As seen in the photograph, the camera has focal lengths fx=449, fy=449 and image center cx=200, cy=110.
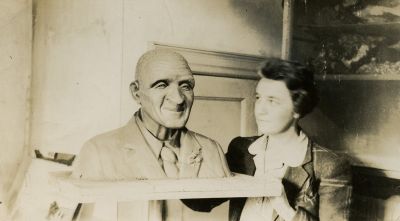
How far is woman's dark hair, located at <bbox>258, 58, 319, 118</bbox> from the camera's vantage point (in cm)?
101

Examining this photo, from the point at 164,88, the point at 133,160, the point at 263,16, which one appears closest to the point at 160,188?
the point at 133,160

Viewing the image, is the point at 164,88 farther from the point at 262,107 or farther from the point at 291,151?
the point at 291,151

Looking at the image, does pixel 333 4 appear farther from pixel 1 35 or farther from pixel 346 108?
pixel 1 35

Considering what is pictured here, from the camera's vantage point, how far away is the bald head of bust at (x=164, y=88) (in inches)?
33.7

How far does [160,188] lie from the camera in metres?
0.81

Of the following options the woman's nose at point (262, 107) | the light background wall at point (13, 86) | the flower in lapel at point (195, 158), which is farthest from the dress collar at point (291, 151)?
the light background wall at point (13, 86)

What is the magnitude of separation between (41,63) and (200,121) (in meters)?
0.40

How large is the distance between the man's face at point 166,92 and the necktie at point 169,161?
0.17 feet

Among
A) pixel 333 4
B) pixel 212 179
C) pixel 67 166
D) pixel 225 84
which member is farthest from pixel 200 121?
pixel 333 4

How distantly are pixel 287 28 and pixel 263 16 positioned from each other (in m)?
0.08

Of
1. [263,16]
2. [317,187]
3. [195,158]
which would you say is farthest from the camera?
[263,16]

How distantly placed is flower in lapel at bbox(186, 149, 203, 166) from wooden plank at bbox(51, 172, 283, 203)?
0.05 m

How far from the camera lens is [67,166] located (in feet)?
2.95

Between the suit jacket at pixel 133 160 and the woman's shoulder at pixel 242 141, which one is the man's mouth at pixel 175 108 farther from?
the woman's shoulder at pixel 242 141
